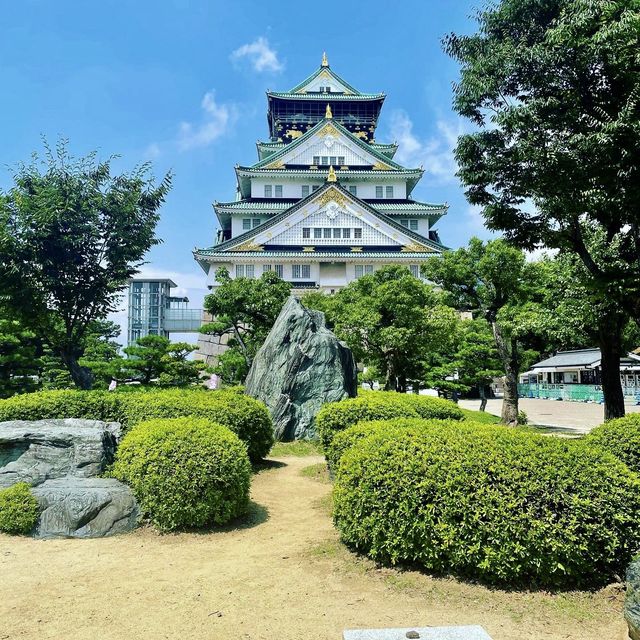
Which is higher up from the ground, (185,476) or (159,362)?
(159,362)

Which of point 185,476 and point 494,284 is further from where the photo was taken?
point 494,284

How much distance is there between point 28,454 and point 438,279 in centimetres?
1382

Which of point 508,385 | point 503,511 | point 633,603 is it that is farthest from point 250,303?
point 633,603

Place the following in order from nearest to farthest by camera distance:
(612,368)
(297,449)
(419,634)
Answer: (419,634) < (297,449) < (612,368)

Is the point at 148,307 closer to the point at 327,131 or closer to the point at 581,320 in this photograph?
the point at 327,131

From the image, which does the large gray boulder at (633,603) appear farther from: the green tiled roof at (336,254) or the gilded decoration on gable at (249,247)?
the gilded decoration on gable at (249,247)

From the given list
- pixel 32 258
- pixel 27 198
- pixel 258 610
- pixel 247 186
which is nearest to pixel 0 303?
pixel 32 258

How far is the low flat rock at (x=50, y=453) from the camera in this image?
6.14 m

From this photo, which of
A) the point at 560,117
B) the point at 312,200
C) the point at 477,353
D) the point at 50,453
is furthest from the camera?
the point at 312,200

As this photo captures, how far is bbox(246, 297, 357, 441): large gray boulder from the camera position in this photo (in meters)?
12.0

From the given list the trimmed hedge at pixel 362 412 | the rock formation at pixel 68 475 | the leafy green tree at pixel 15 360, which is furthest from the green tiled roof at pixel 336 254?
the rock formation at pixel 68 475

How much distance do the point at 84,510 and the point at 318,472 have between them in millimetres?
4128

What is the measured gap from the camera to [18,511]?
18.3 ft

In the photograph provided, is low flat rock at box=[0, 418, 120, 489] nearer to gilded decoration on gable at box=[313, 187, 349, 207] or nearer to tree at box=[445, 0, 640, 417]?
tree at box=[445, 0, 640, 417]
